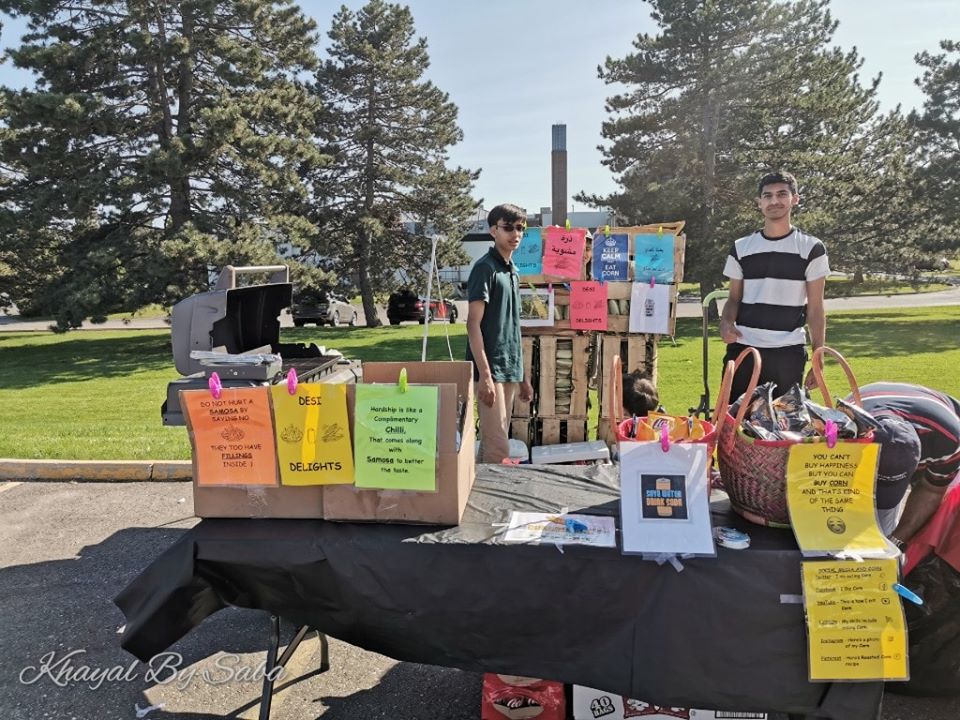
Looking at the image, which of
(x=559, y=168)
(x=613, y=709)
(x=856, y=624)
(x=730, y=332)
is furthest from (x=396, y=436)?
(x=559, y=168)

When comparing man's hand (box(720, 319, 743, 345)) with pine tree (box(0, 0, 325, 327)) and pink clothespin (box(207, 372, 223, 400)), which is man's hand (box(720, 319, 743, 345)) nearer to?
pink clothespin (box(207, 372, 223, 400))

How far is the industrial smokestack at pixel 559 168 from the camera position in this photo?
6.70 metres

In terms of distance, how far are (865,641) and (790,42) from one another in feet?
73.6

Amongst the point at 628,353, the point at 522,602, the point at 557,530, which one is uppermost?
the point at 628,353

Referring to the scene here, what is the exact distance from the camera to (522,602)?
6.31ft

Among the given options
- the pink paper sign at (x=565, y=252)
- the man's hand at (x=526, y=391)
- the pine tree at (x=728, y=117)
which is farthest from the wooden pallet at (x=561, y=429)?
the pine tree at (x=728, y=117)

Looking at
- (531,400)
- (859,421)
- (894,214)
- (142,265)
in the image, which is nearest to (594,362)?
(531,400)

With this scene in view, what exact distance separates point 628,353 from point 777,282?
1.66 metres

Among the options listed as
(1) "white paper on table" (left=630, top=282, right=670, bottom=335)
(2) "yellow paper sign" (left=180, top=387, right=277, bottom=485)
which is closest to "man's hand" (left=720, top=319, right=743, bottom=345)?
(1) "white paper on table" (left=630, top=282, right=670, bottom=335)

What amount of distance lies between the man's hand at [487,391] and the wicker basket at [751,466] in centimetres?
207

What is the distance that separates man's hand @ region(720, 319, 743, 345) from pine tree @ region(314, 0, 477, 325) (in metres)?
18.7

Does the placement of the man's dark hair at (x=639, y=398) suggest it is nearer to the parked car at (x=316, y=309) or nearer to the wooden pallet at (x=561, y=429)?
the wooden pallet at (x=561, y=429)

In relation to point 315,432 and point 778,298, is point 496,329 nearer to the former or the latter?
point 778,298

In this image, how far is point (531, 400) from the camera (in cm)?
527
